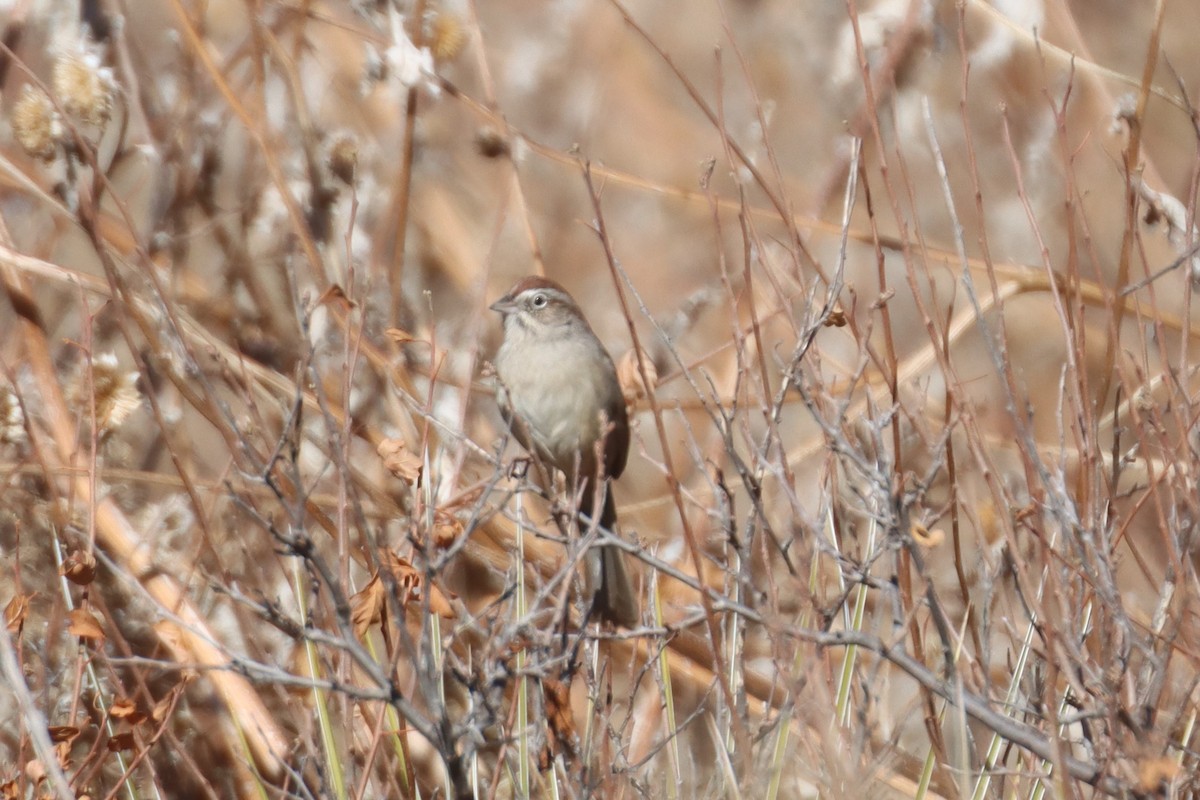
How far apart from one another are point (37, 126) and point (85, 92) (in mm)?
206

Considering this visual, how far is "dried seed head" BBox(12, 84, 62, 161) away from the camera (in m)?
3.34

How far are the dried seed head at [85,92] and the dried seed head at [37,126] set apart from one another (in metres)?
0.07

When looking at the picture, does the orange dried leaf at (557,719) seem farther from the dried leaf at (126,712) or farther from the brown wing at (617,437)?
the brown wing at (617,437)

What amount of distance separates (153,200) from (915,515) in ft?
8.58

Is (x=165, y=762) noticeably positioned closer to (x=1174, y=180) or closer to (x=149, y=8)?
(x=149, y=8)

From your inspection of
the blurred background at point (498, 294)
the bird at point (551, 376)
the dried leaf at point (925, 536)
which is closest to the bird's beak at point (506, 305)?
the bird at point (551, 376)

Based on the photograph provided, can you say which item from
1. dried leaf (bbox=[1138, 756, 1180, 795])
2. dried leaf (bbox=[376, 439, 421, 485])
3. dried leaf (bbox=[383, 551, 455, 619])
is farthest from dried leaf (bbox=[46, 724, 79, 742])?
dried leaf (bbox=[1138, 756, 1180, 795])

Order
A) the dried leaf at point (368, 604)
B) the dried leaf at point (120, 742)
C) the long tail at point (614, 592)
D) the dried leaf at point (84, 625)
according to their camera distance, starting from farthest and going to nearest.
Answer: the long tail at point (614, 592), the dried leaf at point (120, 742), the dried leaf at point (84, 625), the dried leaf at point (368, 604)

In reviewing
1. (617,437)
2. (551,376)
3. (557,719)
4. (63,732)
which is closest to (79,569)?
(63,732)

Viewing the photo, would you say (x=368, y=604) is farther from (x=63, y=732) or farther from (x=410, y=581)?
(x=63, y=732)

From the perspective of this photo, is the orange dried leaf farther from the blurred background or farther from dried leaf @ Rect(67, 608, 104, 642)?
dried leaf @ Rect(67, 608, 104, 642)

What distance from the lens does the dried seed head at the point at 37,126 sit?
3.34m

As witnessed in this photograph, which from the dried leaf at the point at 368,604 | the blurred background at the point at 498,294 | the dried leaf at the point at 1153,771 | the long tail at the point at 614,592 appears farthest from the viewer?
the long tail at the point at 614,592

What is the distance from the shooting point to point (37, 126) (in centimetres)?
335
